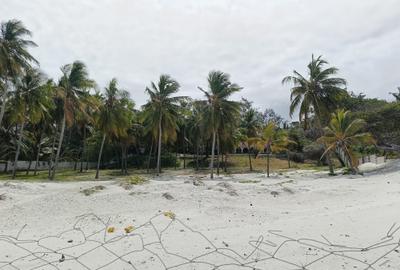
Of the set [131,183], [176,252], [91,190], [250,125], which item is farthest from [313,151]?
[176,252]

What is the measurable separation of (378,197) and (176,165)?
38976 mm

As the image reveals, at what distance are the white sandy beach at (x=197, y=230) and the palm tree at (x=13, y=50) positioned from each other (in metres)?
15.7

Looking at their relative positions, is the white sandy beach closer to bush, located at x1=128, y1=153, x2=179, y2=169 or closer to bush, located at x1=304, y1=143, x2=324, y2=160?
bush, located at x1=128, y1=153, x2=179, y2=169

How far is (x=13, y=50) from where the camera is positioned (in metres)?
26.9

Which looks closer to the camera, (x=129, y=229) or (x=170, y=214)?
(x=129, y=229)

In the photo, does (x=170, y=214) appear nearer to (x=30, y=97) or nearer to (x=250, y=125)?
(x=30, y=97)

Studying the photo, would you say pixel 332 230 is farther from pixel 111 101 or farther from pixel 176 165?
pixel 176 165

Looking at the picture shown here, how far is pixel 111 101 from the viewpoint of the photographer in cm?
3397

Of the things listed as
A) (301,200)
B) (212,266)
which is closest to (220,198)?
(301,200)

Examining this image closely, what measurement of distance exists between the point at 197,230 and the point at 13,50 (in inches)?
914

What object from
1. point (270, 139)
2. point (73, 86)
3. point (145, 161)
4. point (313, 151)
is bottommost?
point (145, 161)

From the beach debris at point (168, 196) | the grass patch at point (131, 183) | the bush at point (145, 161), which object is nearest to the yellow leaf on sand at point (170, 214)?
the beach debris at point (168, 196)

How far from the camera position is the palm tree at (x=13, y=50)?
26484 mm

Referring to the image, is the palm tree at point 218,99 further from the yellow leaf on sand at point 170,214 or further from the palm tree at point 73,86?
the yellow leaf on sand at point 170,214
